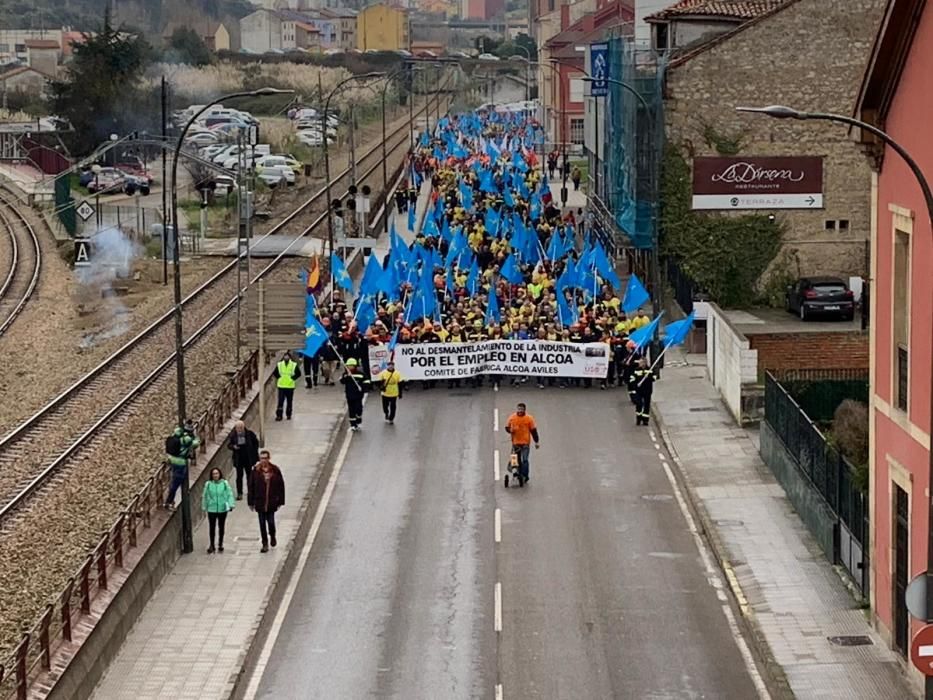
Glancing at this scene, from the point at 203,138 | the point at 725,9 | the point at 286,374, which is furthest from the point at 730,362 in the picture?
the point at 203,138

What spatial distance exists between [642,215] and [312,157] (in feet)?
217

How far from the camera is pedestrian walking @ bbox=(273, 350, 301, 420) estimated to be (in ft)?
117

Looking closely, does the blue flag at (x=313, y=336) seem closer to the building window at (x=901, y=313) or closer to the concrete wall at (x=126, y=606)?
the concrete wall at (x=126, y=606)

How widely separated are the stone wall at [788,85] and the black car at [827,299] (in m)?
3.69

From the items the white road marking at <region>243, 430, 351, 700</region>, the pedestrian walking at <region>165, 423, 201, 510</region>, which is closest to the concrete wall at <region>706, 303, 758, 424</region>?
the white road marking at <region>243, 430, 351, 700</region>

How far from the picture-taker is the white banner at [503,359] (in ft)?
129

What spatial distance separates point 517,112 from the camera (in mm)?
160000

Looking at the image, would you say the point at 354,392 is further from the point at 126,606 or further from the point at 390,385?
the point at 126,606

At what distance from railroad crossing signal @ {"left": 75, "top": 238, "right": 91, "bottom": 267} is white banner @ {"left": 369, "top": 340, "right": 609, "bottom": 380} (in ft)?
73.0

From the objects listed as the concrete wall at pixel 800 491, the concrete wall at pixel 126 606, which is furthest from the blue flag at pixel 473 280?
the concrete wall at pixel 126 606

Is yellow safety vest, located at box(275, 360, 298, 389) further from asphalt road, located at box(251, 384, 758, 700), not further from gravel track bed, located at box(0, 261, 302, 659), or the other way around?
gravel track bed, located at box(0, 261, 302, 659)

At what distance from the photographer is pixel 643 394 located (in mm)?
35906

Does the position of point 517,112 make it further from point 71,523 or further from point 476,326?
point 71,523

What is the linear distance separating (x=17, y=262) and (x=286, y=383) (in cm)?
3398
